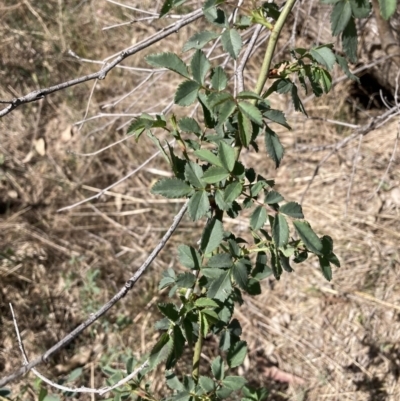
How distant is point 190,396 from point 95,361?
54.7 inches

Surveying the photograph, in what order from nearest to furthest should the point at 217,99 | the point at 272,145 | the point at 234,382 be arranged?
the point at 217,99 < the point at 272,145 < the point at 234,382

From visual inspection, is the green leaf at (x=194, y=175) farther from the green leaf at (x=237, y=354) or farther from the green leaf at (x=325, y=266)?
the green leaf at (x=237, y=354)

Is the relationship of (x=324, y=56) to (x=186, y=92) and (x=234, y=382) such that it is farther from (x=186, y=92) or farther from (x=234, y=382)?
(x=234, y=382)

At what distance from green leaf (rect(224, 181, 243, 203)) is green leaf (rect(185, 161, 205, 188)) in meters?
0.06

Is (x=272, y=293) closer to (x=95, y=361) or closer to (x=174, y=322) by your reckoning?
(x=95, y=361)

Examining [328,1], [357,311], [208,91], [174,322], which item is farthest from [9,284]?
Result: [328,1]

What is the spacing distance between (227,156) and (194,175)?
76mm

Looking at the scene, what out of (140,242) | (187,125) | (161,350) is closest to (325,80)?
(187,125)

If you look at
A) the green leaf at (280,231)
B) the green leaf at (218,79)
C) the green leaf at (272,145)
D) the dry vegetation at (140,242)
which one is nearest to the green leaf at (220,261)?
the green leaf at (280,231)

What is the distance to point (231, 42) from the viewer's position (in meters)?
1.03

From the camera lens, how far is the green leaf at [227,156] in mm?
1047

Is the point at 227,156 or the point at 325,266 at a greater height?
the point at 227,156

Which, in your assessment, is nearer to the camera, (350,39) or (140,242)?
(350,39)

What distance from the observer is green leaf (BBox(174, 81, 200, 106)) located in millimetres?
1020
